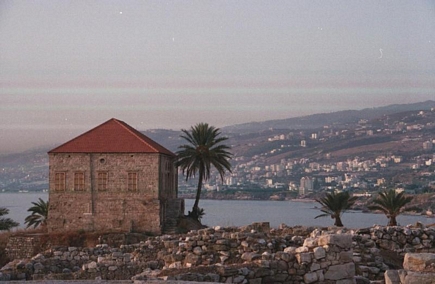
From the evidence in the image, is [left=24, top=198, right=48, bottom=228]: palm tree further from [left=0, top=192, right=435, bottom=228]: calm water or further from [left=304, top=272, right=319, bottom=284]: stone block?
[left=304, top=272, right=319, bottom=284]: stone block

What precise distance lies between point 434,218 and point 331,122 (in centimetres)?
10660

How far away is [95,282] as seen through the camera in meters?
9.69

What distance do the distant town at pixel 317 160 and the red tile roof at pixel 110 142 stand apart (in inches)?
2644

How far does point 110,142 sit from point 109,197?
2773 mm

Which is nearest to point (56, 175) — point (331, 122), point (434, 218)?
point (434, 218)

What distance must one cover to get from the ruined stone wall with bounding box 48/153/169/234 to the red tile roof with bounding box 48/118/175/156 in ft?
0.91

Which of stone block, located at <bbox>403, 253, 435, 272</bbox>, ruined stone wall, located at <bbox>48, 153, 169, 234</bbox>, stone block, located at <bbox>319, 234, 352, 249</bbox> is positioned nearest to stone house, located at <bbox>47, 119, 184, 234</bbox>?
ruined stone wall, located at <bbox>48, 153, 169, 234</bbox>

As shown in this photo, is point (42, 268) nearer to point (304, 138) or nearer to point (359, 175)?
point (359, 175)

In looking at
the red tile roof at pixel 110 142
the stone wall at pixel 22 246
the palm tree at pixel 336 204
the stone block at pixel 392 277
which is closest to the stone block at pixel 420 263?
the stone block at pixel 392 277

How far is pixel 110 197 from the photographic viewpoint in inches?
1439

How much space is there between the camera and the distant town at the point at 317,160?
383 feet

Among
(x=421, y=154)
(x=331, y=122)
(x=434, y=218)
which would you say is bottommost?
(x=434, y=218)

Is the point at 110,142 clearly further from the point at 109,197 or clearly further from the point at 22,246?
the point at 22,246

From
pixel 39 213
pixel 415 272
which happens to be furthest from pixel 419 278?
pixel 39 213
